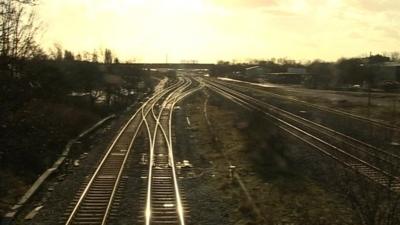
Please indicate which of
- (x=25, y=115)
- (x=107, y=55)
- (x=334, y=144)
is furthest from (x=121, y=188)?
(x=107, y=55)

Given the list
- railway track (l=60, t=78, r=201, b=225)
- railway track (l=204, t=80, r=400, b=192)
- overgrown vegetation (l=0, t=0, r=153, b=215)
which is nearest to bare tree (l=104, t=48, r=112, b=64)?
overgrown vegetation (l=0, t=0, r=153, b=215)

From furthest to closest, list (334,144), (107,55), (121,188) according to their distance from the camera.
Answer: (107,55) < (334,144) < (121,188)

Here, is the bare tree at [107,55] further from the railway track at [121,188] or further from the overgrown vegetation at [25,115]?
the railway track at [121,188]

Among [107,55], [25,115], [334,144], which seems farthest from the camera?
[107,55]

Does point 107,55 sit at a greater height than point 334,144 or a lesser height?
greater

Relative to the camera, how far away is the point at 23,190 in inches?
563

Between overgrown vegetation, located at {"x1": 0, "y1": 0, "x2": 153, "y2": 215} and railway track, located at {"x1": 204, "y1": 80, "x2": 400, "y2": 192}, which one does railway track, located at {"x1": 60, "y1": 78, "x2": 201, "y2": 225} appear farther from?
railway track, located at {"x1": 204, "y1": 80, "x2": 400, "y2": 192}

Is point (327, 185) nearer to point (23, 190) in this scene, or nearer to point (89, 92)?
point (23, 190)

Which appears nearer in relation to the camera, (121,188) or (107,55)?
(121,188)

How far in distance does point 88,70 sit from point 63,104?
750 cm

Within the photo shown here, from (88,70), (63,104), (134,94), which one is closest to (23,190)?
(63,104)

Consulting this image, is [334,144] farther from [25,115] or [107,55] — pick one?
[107,55]

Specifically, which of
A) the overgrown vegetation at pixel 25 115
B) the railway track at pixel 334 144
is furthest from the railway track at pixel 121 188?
the railway track at pixel 334 144

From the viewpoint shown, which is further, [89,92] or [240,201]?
[89,92]
